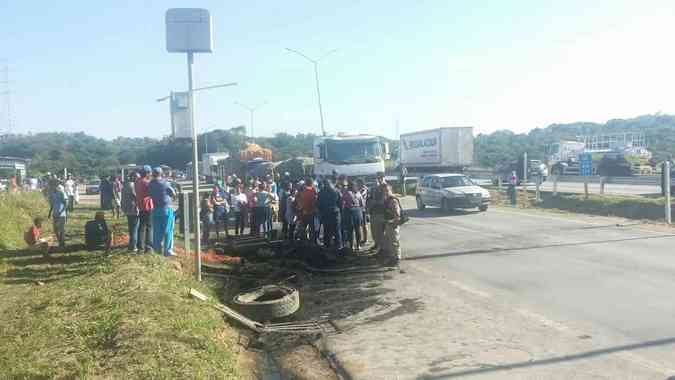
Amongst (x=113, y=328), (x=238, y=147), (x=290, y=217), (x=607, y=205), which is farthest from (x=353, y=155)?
(x=238, y=147)

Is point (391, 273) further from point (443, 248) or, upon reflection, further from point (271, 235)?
point (271, 235)

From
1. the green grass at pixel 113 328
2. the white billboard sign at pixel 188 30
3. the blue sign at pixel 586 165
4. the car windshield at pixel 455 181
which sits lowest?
the green grass at pixel 113 328

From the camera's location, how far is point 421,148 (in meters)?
40.0

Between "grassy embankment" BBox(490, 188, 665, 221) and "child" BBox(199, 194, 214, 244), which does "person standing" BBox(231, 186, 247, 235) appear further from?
"grassy embankment" BBox(490, 188, 665, 221)

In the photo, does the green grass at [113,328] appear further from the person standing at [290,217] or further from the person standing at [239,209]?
the person standing at [239,209]

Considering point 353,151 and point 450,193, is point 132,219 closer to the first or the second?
point 450,193

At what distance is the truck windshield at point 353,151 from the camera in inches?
1102

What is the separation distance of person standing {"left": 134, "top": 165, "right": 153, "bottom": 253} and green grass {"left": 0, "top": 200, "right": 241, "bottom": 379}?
231 cm

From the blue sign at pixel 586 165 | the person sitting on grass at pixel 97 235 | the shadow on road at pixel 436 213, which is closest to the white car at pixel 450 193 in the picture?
the shadow on road at pixel 436 213

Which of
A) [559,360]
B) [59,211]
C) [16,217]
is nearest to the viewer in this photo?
[559,360]

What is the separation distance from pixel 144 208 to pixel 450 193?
48.3ft

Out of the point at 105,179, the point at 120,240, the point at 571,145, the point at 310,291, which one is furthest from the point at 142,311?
the point at 571,145

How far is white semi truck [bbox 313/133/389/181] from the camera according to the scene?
1091 inches

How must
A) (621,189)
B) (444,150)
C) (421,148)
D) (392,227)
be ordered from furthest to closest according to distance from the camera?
(421,148), (444,150), (621,189), (392,227)
